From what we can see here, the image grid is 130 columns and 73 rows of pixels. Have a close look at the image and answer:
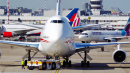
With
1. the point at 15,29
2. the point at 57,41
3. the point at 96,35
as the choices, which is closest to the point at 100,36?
the point at 96,35

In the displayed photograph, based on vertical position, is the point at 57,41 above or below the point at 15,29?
above

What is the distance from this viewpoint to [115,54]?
2655 cm

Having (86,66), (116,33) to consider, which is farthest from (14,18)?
(86,66)

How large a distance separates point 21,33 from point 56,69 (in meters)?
63.8

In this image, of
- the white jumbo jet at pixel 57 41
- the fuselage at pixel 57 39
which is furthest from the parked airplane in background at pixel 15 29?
the fuselage at pixel 57 39

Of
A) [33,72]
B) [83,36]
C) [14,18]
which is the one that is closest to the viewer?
[33,72]

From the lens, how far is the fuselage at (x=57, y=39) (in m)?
24.0

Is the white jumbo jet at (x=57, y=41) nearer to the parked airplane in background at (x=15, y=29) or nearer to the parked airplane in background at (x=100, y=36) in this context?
the parked airplane in background at (x=100, y=36)

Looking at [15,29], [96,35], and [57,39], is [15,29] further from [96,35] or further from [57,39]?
[57,39]

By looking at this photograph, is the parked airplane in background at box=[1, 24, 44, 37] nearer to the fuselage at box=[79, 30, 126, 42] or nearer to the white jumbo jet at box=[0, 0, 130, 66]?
the fuselage at box=[79, 30, 126, 42]

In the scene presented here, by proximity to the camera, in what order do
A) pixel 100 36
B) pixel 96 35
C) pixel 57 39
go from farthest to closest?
pixel 100 36 → pixel 96 35 → pixel 57 39

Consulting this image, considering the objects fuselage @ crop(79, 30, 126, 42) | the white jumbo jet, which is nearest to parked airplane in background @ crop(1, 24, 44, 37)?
fuselage @ crop(79, 30, 126, 42)

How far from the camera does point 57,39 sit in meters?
23.8

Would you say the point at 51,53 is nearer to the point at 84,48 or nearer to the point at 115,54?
the point at 84,48
